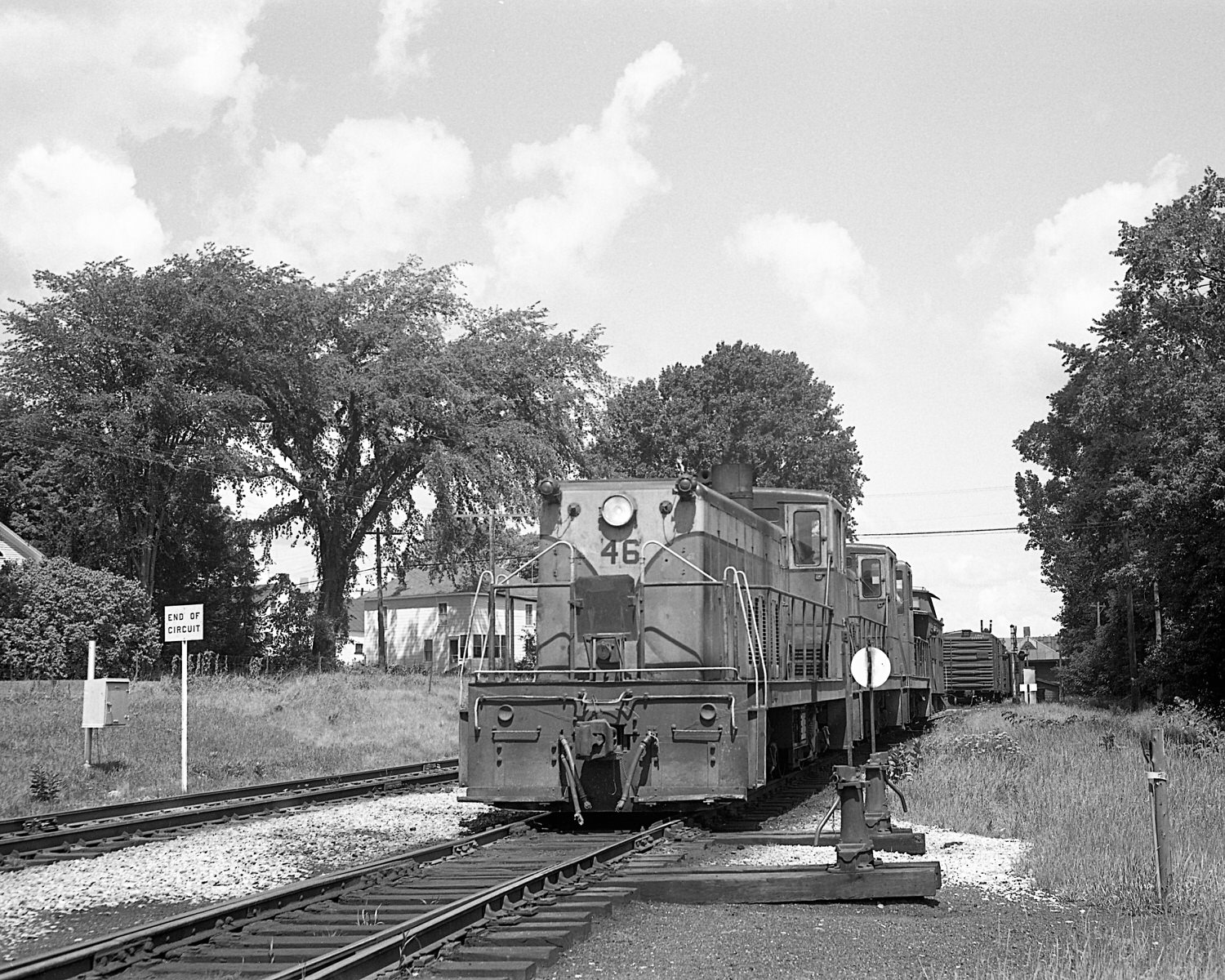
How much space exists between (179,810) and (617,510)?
570 cm

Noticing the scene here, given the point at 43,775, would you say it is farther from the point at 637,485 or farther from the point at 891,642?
the point at 891,642

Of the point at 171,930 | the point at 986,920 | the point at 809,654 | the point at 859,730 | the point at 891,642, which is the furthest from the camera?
the point at 891,642

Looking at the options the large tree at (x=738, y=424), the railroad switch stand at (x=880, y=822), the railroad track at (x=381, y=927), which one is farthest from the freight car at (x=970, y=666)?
the railroad track at (x=381, y=927)

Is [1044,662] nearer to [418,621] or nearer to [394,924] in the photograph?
[418,621]

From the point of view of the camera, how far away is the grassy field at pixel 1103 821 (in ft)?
21.1

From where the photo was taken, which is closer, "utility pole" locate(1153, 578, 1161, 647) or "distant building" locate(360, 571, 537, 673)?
"utility pole" locate(1153, 578, 1161, 647)

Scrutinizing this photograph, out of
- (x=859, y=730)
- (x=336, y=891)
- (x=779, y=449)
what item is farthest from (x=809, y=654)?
(x=779, y=449)

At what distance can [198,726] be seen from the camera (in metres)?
21.6

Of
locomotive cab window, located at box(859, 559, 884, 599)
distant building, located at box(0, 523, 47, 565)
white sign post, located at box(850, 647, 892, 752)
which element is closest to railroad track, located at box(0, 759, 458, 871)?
white sign post, located at box(850, 647, 892, 752)

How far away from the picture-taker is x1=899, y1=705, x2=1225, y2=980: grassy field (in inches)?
253

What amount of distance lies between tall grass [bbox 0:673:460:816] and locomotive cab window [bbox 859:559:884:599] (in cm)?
834

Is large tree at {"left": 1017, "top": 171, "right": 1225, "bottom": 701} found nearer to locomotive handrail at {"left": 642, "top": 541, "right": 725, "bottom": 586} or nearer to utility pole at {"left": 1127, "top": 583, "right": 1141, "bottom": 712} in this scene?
utility pole at {"left": 1127, "top": 583, "right": 1141, "bottom": 712}

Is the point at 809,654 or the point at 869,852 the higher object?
the point at 809,654

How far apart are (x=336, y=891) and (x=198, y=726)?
1484 centimetres
